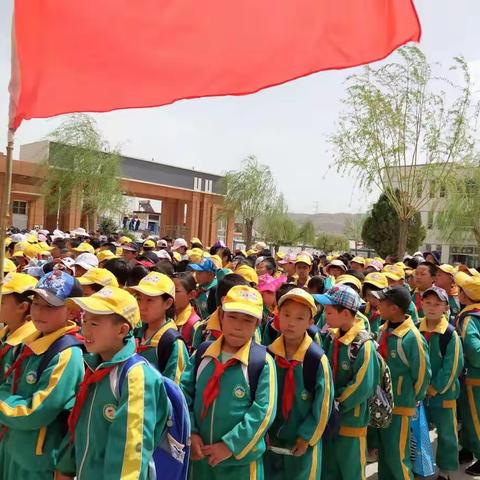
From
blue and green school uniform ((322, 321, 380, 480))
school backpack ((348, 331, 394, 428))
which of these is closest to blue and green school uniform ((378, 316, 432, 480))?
school backpack ((348, 331, 394, 428))

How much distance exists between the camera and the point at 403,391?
13.7 feet

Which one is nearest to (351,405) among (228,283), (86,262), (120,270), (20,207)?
(228,283)

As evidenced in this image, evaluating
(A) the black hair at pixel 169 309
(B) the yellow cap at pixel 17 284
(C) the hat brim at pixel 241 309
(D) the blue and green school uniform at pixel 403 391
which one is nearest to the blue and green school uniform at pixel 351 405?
(D) the blue and green school uniform at pixel 403 391

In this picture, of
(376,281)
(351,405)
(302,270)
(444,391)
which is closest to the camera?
(351,405)

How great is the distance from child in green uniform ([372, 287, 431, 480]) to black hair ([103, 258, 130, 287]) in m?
2.88

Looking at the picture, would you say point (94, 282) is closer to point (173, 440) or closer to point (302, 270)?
point (173, 440)

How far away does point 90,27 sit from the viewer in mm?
2459

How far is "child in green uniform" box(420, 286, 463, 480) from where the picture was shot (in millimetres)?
4535

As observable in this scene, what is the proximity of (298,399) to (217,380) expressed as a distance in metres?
0.63

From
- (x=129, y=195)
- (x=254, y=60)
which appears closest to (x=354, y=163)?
(x=254, y=60)

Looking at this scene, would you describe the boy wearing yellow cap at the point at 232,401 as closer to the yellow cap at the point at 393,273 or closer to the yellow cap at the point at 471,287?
the yellow cap at the point at 471,287

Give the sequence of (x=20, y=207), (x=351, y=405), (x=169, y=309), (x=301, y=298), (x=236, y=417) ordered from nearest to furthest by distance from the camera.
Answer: (x=236, y=417) → (x=301, y=298) → (x=351, y=405) → (x=169, y=309) → (x=20, y=207)

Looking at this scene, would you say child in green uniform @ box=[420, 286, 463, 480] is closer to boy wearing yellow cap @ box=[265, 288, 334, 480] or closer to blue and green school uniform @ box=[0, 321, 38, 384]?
boy wearing yellow cap @ box=[265, 288, 334, 480]

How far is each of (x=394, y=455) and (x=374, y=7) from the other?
10.7 feet
